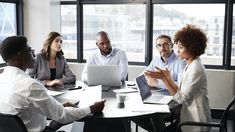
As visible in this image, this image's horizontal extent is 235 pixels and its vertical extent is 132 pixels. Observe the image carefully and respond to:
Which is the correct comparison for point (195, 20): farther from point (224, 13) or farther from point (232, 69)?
point (232, 69)

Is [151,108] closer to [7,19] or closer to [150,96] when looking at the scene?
[150,96]

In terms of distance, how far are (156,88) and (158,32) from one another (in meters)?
1.90

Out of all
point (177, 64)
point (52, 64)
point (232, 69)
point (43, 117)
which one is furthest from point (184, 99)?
point (232, 69)

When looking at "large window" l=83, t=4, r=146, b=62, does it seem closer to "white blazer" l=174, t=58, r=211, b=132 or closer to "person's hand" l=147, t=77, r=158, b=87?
"person's hand" l=147, t=77, r=158, b=87

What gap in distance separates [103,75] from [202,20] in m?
2.23

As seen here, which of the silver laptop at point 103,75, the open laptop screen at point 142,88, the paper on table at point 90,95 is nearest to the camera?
the paper on table at point 90,95

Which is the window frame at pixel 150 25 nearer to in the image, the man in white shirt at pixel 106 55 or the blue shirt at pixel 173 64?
the man in white shirt at pixel 106 55

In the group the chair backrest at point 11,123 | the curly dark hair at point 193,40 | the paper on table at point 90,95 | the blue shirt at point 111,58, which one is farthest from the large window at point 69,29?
the chair backrest at point 11,123

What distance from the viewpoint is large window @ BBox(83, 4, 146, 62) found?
15.8 ft

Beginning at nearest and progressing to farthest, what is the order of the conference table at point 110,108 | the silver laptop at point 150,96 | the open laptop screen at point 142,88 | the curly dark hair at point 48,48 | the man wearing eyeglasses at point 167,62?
the conference table at point 110,108 < the silver laptop at point 150,96 < the open laptop screen at point 142,88 < the man wearing eyeglasses at point 167,62 < the curly dark hair at point 48,48

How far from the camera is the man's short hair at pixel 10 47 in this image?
174 cm

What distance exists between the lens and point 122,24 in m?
4.91

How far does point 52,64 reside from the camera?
11.0ft

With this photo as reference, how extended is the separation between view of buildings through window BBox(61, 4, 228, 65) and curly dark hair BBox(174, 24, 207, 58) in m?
1.79
